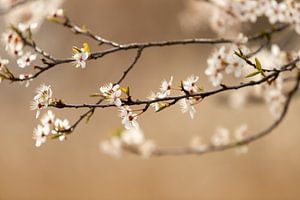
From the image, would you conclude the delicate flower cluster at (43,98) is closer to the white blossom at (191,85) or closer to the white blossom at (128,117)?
the white blossom at (128,117)

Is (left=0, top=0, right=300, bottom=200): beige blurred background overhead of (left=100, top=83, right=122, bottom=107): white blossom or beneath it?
overhead

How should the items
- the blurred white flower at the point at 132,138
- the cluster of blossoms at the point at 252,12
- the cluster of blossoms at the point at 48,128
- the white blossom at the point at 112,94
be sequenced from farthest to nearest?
the blurred white flower at the point at 132,138, the cluster of blossoms at the point at 252,12, the cluster of blossoms at the point at 48,128, the white blossom at the point at 112,94

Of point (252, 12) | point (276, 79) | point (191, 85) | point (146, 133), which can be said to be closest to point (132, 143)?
point (146, 133)

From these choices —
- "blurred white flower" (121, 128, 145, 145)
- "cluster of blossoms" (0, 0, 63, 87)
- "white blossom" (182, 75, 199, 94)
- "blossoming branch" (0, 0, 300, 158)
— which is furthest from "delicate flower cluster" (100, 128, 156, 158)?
"white blossom" (182, 75, 199, 94)

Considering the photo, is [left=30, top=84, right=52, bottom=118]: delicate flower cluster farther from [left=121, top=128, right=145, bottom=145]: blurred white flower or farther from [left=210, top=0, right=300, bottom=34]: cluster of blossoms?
[left=121, top=128, right=145, bottom=145]: blurred white flower

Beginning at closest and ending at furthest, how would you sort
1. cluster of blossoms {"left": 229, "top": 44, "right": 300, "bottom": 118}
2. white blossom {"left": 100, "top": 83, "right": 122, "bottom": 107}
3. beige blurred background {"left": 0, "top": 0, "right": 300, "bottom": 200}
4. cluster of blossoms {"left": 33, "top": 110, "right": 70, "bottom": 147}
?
white blossom {"left": 100, "top": 83, "right": 122, "bottom": 107}, cluster of blossoms {"left": 33, "top": 110, "right": 70, "bottom": 147}, cluster of blossoms {"left": 229, "top": 44, "right": 300, "bottom": 118}, beige blurred background {"left": 0, "top": 0, "right": 300, "bottom": 200}

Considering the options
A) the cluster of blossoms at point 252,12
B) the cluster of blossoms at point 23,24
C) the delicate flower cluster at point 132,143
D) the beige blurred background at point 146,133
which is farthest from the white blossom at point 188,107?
the beige blurred background at point 146,133
